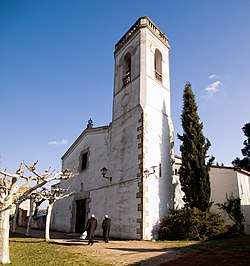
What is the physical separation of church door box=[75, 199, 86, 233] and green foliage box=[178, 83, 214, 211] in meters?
7.51

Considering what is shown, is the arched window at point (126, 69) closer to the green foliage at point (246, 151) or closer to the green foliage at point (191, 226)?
the green foliage at point (191, 226)

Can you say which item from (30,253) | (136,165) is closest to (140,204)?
(136,165)

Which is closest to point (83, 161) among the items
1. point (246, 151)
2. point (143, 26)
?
point (143, 26)

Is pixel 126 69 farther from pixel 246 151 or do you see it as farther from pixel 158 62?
pixel 246 151

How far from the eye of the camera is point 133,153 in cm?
1354

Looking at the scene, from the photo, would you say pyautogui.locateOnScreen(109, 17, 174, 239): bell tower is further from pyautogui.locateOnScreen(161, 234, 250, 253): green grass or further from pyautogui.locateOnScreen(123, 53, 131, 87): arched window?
pyautogui.locateOnScreen(161, 234, 250, 253): green grass

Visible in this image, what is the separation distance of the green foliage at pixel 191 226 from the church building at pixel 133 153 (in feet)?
2.07

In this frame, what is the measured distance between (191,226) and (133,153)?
4.70m

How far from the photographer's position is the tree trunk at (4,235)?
20.5 feet

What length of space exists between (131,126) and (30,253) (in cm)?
852

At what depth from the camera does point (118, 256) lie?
24.2 feet

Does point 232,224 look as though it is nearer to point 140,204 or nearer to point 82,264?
point 140,204

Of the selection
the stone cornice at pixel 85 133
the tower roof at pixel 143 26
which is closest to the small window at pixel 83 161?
the stone cornice at pixel 85 133

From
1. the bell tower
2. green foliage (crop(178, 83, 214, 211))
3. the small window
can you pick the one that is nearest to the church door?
the small window
